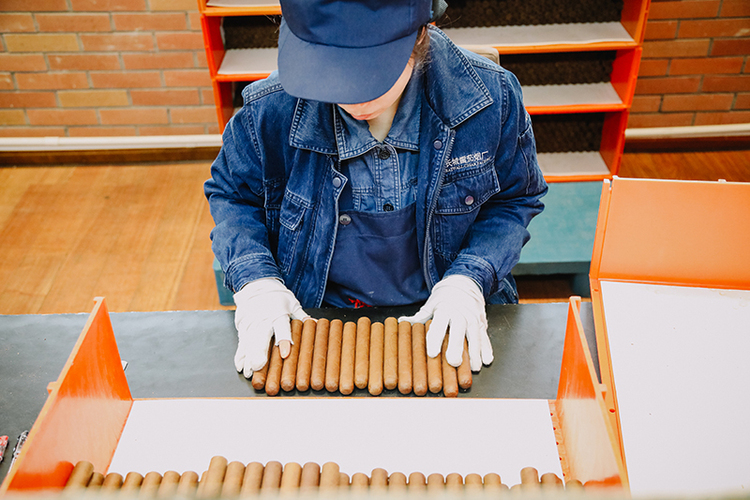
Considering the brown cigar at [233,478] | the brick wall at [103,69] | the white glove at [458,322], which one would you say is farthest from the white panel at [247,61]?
the brown cigar at [233,478]

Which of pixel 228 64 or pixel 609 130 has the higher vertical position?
pixel 228 64

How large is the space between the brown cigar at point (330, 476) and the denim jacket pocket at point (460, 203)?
2.48 feet

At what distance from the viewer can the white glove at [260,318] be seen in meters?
1.29

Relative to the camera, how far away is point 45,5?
368cm

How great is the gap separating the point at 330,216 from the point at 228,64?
1839 millimetres

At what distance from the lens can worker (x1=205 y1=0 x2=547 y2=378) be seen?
4.62ft

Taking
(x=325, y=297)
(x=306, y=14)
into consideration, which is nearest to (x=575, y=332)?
(x=306, y=14)

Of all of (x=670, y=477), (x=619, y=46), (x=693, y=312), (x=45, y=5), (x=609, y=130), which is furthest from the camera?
(x=45, y=5)

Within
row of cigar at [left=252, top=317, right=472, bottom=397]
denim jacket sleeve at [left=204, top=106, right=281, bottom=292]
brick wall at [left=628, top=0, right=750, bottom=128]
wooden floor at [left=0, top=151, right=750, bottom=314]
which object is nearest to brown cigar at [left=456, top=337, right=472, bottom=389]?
row of cigar at [left=252, top=317, right=472, bottom=397]

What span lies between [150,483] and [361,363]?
0.45m

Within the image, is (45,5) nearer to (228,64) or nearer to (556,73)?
(228,64)

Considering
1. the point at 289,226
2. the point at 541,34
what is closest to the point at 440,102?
the point at 289,226

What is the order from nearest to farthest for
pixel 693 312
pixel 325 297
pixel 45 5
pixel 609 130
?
pixel 693 312
pixel 325 297
pixel 609 130
pixel 45 5

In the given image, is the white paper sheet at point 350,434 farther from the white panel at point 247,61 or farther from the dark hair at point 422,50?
the white panel at point 247,61
